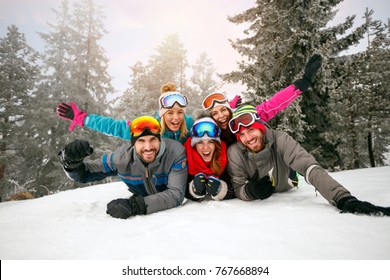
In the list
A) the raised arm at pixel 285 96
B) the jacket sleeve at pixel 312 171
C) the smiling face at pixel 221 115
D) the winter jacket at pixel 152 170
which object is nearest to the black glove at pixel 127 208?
the winter jacket at pixel 152 170

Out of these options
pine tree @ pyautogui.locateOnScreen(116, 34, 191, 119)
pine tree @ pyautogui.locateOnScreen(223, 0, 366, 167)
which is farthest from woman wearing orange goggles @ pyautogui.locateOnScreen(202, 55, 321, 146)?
pine tree @ pyautogui.locateOnScreen(116, 34, 191, 119)

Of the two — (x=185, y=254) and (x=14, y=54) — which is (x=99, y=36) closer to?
(x=14, y=54)

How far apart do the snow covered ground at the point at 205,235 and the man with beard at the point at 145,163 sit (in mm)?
408

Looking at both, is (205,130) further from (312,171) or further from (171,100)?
(312,171)

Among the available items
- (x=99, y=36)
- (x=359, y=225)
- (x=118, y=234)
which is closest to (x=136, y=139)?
(x=118, y=234)

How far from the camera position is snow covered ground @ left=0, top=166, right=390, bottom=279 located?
1582mm

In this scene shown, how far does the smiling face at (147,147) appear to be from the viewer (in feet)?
9.88

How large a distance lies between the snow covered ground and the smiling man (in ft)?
1.25

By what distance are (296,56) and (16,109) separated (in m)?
16.7

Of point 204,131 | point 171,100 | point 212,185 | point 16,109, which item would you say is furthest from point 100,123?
point 16,109

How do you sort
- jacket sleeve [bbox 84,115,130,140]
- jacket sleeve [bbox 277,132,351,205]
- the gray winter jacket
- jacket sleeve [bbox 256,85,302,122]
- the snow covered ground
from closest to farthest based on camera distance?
the snow covered ground → jacket sleeve [bbox 277,132,351,205] → the gray winter jacket → jacket sleeve [bbox 84,115,130,140] → jacket sleeve [bbox 256,85,302,122]

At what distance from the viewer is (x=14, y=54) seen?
15234mm

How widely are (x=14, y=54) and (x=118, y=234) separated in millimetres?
18497

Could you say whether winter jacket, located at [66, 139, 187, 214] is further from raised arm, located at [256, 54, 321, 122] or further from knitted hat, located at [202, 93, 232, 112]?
raised arm, located at [256, 54, 321, 122]
